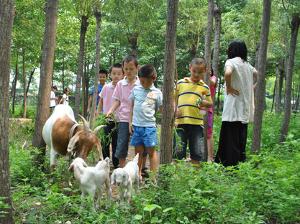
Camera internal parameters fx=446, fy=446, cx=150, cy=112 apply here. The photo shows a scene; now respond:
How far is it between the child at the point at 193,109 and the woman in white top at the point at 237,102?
0.34 metres

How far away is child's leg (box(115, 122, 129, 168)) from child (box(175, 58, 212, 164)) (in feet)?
2.51

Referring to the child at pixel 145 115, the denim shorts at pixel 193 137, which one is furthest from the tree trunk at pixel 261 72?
the child at pixel 145 115

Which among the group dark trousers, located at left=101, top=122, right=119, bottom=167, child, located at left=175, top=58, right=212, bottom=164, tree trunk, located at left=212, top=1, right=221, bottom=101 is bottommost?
dark trousers, located at left=101, top=122, right=119, bottom=167

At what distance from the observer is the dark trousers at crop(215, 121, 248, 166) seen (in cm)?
635

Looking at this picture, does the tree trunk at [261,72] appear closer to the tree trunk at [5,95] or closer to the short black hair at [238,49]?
the short black hair at [238,49]

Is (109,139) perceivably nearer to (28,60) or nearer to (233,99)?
(233,99)

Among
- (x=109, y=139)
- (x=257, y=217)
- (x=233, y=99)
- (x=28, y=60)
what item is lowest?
(x=257, y=217)

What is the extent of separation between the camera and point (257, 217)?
154 inches

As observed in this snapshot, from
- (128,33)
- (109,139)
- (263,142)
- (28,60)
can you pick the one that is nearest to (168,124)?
(109,139)

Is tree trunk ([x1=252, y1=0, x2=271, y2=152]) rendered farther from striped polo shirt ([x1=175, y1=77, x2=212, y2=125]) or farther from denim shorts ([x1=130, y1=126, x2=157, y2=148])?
denim shorts ([x1=130, y1=126, x2=157, y2=148])

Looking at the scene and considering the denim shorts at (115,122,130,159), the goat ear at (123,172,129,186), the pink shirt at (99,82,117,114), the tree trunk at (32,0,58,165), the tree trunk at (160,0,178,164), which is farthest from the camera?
the pink shirt at (99,82,117,114)

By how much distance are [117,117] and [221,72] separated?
23.0 m

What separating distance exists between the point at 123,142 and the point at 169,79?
1965 mm

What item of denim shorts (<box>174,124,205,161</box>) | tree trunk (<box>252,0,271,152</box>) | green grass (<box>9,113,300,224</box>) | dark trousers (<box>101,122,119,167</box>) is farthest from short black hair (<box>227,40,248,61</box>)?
dark trousers (<box>101,122,119,167</box>)
